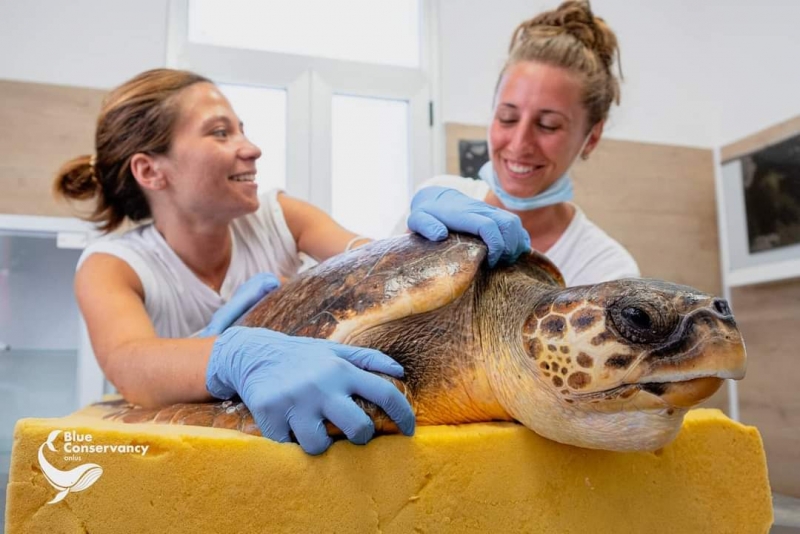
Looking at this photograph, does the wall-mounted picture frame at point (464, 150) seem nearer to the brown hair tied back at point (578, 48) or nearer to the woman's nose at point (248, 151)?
the brown hair tied back at point (578, 48)

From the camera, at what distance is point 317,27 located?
258 cm

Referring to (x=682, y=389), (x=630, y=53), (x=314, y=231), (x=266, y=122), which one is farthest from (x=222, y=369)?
(x=630, y=53)

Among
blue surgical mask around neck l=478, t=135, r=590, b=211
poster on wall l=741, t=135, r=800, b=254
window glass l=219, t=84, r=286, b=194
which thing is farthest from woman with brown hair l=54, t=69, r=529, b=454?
poster on wall l=741, t=135, r=800, b=254

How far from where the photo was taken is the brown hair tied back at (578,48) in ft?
4.51

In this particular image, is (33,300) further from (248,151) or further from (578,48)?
(578,48)

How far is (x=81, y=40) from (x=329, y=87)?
0.99m

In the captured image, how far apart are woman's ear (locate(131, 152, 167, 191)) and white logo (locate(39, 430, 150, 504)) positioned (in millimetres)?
799

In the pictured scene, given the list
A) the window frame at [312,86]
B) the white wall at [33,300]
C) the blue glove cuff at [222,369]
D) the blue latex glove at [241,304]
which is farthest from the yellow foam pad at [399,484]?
the window frame at [312,86]

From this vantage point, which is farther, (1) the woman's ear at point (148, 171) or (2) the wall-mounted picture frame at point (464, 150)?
(2) the wall-mounted picture frame at point (464, 150)

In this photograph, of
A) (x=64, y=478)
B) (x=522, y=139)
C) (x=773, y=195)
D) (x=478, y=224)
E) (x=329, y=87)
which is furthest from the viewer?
(x=329, y=87)

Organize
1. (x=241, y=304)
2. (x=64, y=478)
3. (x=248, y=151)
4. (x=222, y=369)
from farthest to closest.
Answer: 1. (x=248, y=151)
2. (x=241, y=304)
3. (x=222, y=369)
4. (x=64, y=478)

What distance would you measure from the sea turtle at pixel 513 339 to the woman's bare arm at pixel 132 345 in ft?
0.12

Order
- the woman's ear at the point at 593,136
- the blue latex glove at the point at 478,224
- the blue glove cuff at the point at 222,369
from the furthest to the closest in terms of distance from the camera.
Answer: the woman's ear at the point at 593,136 < the blue latex glove at the point at 478,224 < the blue glove cuff at the point at 222,369

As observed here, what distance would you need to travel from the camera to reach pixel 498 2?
2723mm
